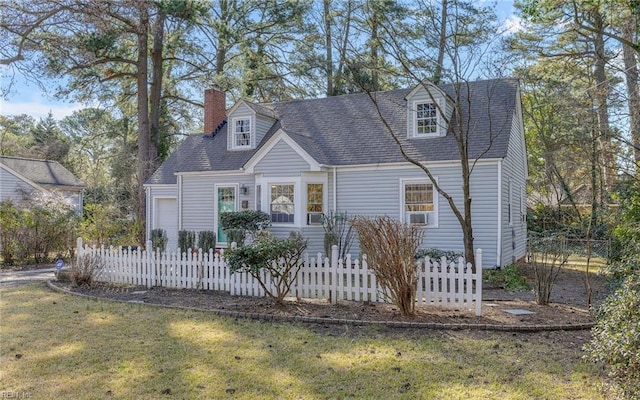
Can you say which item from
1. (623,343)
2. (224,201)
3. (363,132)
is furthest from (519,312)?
(224,201)

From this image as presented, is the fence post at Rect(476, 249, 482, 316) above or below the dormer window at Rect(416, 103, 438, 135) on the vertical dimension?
below

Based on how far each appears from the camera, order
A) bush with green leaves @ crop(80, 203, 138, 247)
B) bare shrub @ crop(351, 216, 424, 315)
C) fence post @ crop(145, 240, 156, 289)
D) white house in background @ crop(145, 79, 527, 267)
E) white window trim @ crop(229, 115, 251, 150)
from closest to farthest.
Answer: bare shrub @ crop(351, 216, 424, 315), fence post @ crop(145, 240, 156, 289), white house in background @ crop(145, 79, 527, 267), bush with green leaves @ crop(80, 203, 138, 247), white window trim @ crop(229, 115, 251, 150)

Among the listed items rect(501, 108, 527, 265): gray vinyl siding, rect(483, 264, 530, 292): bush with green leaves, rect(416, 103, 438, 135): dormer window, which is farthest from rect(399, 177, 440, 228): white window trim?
rect(483, 264, 530, 292): bush with green leaves

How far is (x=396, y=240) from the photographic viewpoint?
687 centimetres

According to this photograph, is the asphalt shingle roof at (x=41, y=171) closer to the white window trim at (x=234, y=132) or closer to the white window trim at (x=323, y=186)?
the white window trim at (x=234, y=132)

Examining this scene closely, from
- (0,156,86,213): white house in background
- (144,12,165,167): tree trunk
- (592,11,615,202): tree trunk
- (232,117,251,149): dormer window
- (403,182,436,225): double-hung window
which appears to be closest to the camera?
(403,182,436,225): double-hung window

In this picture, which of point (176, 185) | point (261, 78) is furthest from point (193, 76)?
point (176, 185)

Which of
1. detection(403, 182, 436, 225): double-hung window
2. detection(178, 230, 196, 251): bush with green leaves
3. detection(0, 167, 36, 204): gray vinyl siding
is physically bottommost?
detection(178, 230, 196, 251): bush with green leaves

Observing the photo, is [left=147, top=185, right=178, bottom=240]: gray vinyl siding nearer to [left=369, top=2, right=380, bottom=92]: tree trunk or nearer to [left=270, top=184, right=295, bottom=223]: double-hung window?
[left=270, top=184, right=295, bottom=223]: double-hung window

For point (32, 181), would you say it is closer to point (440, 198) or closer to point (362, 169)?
point (362, 169)

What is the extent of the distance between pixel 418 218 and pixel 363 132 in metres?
3.83

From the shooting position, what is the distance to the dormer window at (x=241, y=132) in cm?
1702

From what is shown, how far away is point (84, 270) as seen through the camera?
32.0 feet

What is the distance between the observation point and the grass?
13.6ft
